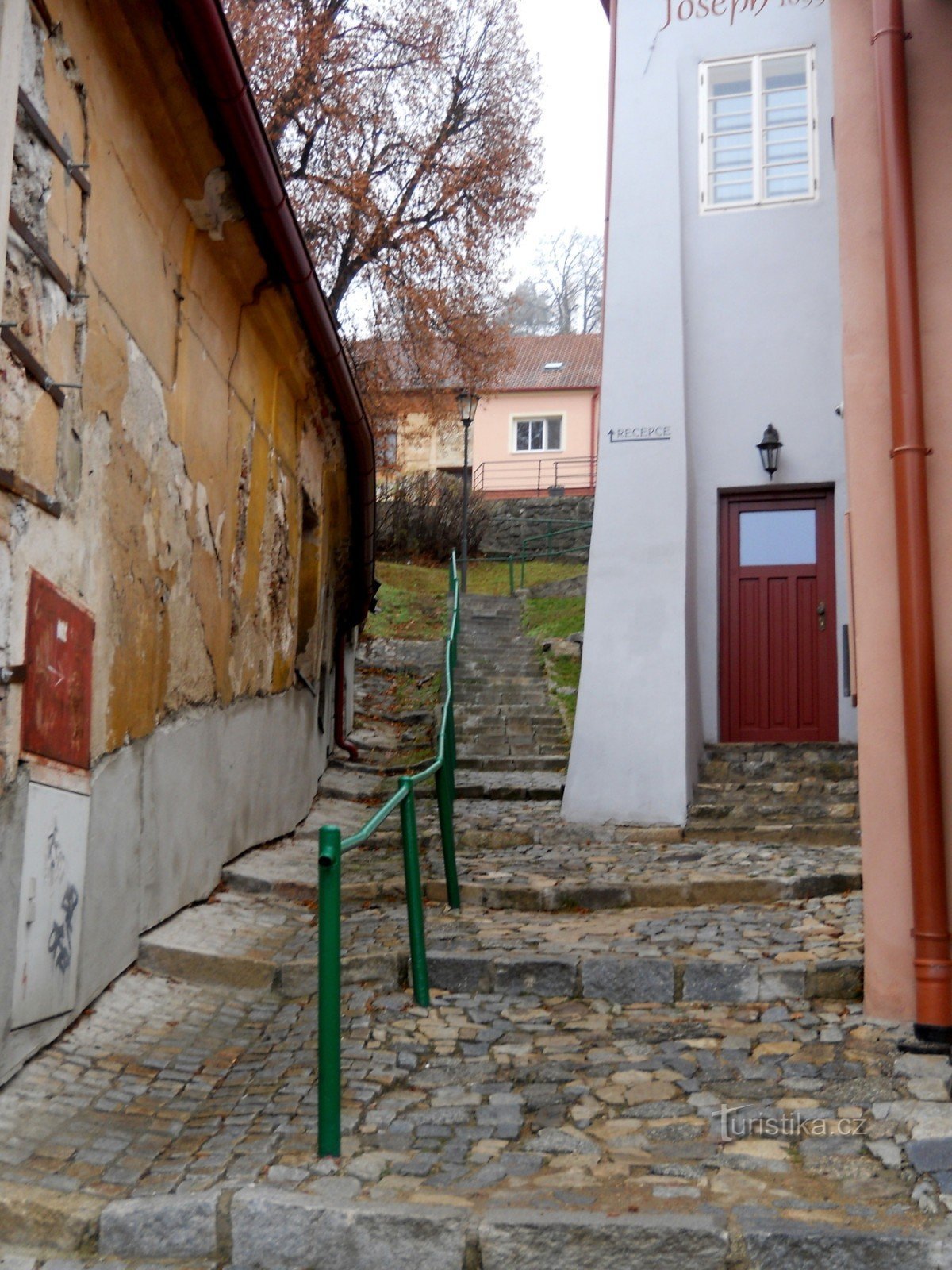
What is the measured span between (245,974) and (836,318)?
24.6ft

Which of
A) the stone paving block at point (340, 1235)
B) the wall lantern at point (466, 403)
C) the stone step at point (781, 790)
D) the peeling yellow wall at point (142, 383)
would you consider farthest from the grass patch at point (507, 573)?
the stone paving block at point (340, 1235)

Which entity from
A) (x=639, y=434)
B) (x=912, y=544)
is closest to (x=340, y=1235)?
(x=912, y=544)

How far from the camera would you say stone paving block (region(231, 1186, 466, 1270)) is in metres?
2.85

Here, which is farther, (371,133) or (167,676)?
(371,133)

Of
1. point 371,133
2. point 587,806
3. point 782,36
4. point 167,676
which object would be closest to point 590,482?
point 371,133

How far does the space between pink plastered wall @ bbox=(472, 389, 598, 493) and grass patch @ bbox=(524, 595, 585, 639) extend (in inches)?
490

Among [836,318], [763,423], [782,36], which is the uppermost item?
[782,36]

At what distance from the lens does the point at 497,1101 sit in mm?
3752

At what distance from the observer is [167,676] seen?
5.00 meters

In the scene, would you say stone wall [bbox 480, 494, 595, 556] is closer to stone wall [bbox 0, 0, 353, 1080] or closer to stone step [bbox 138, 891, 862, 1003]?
stone wall [bbox 0, 0, 353, 1080]

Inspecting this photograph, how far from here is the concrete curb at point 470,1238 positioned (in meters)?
2.77

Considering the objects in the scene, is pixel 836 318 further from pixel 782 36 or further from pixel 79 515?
pixel 79 515

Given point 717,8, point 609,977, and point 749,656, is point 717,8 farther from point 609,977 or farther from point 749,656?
point 609,977

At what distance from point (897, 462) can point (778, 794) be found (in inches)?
193
